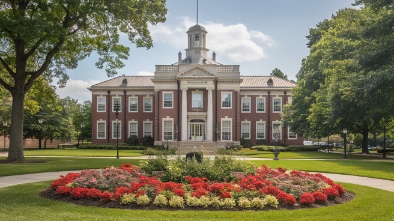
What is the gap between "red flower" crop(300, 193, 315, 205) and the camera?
10.3 m

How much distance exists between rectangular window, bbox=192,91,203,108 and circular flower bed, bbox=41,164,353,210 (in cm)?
3634

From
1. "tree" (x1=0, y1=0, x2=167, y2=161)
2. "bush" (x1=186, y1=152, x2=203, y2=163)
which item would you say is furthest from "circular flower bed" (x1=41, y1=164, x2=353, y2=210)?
"tree" (x1=0, y1=0, x2=167, y2=161)

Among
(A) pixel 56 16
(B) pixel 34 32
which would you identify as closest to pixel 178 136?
(A) pixel 56 16

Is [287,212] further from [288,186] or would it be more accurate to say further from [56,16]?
[56,16]

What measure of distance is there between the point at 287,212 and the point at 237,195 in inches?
57.0

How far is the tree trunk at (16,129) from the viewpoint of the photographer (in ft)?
80.8

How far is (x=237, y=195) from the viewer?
1048cm

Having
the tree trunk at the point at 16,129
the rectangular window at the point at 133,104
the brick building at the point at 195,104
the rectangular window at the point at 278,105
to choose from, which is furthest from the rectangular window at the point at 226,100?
the tree trunk at the point at 16,129

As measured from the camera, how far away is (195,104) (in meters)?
48.8

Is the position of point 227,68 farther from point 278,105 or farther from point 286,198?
point 286,198

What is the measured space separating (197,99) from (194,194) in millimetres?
38576

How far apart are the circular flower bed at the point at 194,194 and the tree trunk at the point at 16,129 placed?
1392 cm

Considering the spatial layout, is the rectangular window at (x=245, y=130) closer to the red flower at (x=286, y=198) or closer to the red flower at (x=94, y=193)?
the red flower at (x=286, y=198)

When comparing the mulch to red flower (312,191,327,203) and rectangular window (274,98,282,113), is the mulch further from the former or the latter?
rectangular window (274,98,282,113)
